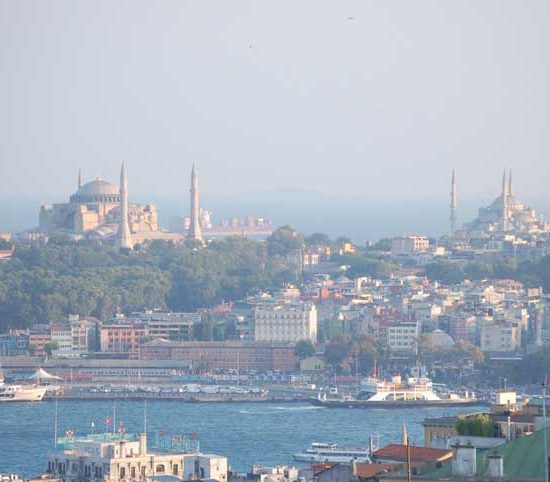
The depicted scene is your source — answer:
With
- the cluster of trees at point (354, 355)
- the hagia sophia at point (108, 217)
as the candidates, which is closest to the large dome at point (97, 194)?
the hagia sophia at point (108, 217)

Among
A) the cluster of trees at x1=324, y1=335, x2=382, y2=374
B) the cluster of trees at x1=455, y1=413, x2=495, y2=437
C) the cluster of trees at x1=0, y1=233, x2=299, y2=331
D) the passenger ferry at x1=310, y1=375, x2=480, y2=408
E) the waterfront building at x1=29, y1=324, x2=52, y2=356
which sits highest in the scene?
the cluster of trees at x1=0, y1=233, x2=299, y2=331

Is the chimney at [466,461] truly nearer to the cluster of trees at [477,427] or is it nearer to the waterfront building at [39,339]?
the cluster of trees at [477,427]

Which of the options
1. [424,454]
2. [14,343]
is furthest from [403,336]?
[424,454]

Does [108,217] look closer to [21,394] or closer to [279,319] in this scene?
[279,319]

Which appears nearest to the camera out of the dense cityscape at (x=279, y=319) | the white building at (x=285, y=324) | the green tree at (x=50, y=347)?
the dense cityscape at (x=279, y=319)

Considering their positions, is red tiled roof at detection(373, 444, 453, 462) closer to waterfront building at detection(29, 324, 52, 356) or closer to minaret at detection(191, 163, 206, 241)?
waterfront building at detection(29, 324, 52, 356)

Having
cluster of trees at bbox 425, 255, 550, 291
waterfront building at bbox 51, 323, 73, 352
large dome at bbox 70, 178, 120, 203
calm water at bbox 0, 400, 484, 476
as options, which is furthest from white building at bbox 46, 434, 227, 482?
large dome at bbox 70, 178, 120, 203
